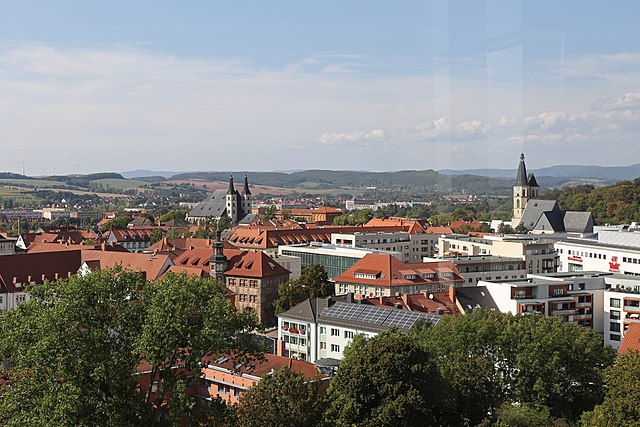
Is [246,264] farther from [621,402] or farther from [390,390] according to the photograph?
[621,402]

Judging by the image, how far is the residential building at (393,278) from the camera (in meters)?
32.3

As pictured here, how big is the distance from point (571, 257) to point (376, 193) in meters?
141

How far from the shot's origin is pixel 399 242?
163ft

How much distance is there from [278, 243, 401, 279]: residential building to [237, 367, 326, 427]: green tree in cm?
2410

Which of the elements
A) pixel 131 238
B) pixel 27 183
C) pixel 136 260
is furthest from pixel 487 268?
pixel 27 183

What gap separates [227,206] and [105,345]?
72572 millimetres

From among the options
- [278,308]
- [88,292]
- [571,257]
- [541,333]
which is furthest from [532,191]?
[88,292]

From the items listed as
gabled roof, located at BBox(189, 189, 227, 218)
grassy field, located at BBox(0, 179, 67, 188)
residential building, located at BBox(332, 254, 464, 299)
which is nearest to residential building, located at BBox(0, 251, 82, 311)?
residential building, located at BBox(332, 254, 464, 299)

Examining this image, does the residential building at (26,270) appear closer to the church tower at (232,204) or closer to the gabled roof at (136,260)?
the gabled roof at (136,260)

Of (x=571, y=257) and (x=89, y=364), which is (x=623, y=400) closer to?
(x=89, y=364)

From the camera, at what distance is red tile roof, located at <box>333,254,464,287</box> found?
32531 millimetres

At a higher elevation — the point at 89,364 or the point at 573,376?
the point at 89,364

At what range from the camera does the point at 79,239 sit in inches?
2221

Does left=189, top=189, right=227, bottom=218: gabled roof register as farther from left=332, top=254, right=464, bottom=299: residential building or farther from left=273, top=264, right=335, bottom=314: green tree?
left=273, top=264, right=335, bottom=314: green tree
